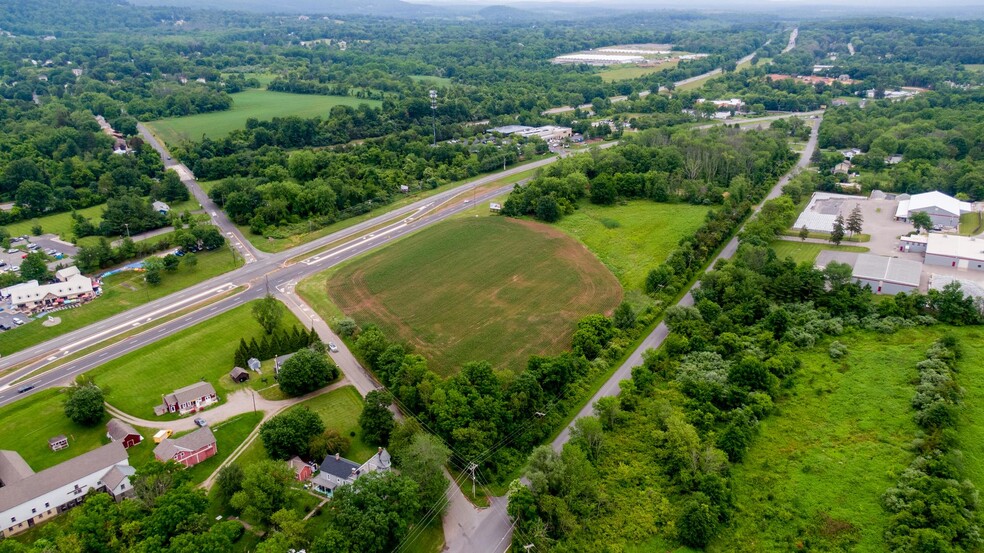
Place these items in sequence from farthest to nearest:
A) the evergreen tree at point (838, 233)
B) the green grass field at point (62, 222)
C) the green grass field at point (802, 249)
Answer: the green grass field at point (62, 222)
the evergreen tree at point (838, 233)
the green grass field at point (802, 249)

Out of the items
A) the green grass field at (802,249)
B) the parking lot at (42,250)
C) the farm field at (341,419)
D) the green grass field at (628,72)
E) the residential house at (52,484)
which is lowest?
the green grass field at (802,249)

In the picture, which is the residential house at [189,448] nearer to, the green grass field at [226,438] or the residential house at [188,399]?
the green grass field at [226,438]

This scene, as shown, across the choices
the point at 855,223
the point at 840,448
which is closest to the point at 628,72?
the point at 855,223

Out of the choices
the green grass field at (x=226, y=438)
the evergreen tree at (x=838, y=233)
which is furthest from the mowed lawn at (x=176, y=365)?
the evergreen tree at (x=838, y=233)

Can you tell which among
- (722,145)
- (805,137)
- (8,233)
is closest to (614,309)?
(722,145)

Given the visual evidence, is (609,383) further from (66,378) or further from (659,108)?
(659,108)

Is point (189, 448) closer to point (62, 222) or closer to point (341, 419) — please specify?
point (341, 419)
